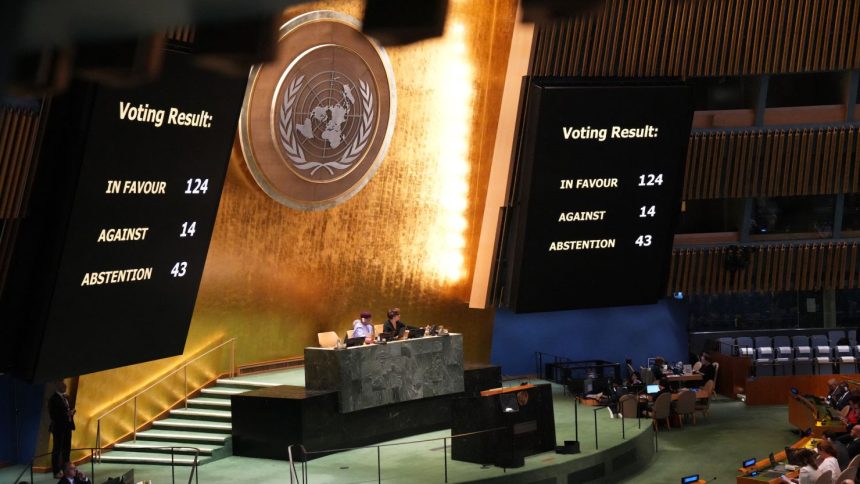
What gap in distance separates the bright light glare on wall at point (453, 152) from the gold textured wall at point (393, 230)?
0.07ft

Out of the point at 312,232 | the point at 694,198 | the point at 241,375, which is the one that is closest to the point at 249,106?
the point at 312,232

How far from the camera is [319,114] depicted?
15.5m

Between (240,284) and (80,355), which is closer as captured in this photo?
(80,355)

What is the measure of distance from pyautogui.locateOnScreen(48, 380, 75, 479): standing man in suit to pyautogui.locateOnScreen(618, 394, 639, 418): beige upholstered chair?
782cm

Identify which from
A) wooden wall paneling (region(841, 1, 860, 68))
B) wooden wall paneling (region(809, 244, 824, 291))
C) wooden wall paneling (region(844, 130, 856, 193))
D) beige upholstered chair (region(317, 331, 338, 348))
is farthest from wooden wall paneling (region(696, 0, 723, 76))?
beige upholstered chair (region(317, 331, 338, 348))

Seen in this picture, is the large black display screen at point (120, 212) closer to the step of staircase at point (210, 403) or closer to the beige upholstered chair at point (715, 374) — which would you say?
the step of staircase at point (210, 403)

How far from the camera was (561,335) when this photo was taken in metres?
19.9

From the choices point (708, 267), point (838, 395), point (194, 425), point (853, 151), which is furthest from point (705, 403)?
point (194, 425)

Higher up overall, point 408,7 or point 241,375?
point 408,7

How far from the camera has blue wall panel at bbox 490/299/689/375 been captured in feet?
63.2

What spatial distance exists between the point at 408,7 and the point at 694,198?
1661 centimetres

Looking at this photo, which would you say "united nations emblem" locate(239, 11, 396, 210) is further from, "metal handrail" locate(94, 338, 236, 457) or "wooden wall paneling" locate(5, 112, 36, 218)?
"wooden wall paneling" locate(5, 112, 36, 218)

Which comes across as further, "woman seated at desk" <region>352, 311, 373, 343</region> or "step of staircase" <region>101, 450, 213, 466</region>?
"woman seated at desk" <region>352, 311, 373, 343</region>

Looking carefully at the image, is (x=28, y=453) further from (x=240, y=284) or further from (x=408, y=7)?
(x=408, y=7)
